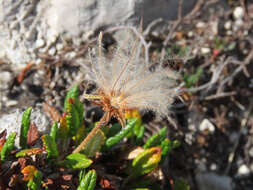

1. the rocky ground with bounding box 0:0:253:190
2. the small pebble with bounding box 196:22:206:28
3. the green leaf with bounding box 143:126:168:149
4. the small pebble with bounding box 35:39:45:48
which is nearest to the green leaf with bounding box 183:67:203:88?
the rocky ground with bounding box 0:0:253:190

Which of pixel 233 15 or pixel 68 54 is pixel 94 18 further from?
pixel 233 15

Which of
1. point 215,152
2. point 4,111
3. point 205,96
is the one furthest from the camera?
point 215,152

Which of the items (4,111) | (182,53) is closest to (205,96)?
(182,53)

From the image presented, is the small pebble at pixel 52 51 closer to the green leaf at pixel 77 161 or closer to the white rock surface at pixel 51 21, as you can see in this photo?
the white rock surface at pixel 51 21

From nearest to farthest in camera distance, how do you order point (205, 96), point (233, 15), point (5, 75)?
point (5, 75) → point (205, 96) → point (233, 15)

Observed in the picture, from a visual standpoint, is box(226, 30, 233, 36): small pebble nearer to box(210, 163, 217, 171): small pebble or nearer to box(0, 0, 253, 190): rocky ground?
box(0, 0, 253, 190): rocky ground

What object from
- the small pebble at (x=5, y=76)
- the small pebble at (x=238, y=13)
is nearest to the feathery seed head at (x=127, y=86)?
the small pebble at (x=5, y=76)
